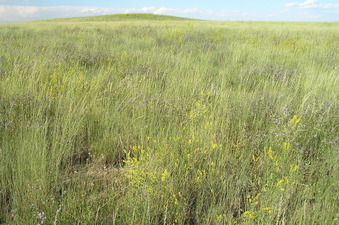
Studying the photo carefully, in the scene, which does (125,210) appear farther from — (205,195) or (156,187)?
(205,195)

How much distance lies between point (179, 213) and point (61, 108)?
78.6 inches

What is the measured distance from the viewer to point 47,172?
1.85 m

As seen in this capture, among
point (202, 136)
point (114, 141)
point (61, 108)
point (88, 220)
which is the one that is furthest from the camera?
point (61, 108)

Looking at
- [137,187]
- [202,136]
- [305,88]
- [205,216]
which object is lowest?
[205,216]

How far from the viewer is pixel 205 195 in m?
1.87

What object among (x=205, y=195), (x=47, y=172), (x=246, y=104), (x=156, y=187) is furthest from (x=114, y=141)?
(x=246, y=104)

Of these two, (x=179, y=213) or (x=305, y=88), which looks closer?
(x=179, y=213)

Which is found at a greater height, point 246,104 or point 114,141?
point 246,104

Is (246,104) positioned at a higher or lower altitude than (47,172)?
higher

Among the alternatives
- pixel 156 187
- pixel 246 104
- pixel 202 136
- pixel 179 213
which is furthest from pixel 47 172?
pixel 246 104

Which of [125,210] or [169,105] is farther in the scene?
[169,105]

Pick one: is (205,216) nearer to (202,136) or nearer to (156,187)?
(156,187)

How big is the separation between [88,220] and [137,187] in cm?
40

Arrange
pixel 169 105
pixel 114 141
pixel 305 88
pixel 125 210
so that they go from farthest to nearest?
1. pixel 305 88
2. pixel 169 105
3. pixel 114 141
4. pixel 125 210
